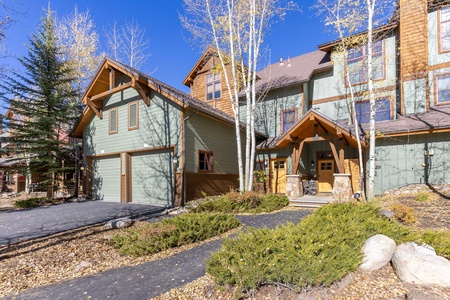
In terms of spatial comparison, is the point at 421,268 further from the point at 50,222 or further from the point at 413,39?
the point at 413,39

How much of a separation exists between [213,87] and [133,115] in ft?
20.1

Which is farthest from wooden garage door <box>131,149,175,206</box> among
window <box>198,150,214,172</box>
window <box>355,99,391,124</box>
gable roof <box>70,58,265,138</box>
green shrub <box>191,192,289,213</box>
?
window <box>355,99,391,124</box>

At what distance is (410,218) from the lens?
6.10 metres

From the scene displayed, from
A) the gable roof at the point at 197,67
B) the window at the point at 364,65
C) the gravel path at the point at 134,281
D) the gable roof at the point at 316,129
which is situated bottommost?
the gravel path at the point at 134,281

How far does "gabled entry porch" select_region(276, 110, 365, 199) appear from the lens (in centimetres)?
1092

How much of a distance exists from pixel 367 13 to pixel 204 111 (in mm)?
7894

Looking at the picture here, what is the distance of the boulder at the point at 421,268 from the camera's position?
11.0 ft

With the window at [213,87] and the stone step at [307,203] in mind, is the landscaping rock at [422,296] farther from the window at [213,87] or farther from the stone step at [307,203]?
the window at [213,87]

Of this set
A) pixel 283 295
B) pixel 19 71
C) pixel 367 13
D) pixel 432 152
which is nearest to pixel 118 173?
pixel 19 71

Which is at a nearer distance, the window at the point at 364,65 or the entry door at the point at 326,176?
the window at the point at 364,65

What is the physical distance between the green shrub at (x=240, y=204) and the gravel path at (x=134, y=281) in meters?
3.72

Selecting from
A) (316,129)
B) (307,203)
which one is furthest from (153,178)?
(316,129)

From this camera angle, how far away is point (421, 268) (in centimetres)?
344

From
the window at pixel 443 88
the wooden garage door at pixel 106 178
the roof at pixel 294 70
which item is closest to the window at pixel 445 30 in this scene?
the window at pixel 443 88
